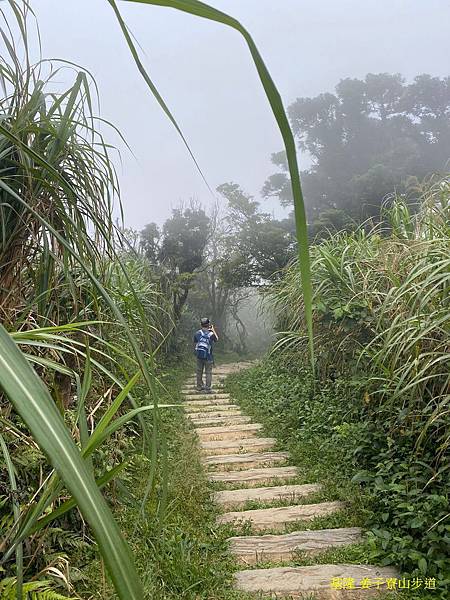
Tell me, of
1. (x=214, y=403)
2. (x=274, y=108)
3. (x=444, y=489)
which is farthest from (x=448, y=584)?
(x=214, y=403)

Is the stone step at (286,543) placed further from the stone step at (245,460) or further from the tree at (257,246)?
the tree at (257,246)

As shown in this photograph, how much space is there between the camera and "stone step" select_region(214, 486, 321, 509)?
7.61ft

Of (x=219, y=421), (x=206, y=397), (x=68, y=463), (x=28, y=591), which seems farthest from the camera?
(x=206, y=397)

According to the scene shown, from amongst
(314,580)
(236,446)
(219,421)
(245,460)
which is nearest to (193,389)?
(219,421)

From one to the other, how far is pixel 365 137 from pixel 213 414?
6699 mm

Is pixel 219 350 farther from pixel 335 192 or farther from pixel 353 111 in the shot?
pixel 353 111

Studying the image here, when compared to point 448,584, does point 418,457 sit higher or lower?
higher

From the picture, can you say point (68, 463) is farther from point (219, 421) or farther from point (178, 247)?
point (178, 247)

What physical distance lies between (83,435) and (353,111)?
9993mm

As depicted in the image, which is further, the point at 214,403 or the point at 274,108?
the point at 214,403

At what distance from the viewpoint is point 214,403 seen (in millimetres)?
4949

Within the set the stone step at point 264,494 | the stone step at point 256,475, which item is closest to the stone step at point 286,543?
the stone step at point 264,494

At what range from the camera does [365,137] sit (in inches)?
346

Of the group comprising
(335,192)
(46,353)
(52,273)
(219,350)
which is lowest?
(219,350)
